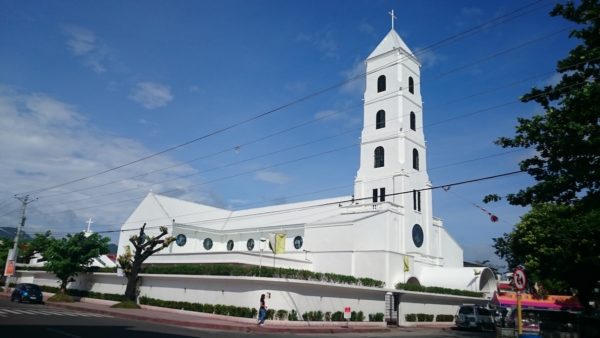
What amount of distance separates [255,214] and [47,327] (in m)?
38.8

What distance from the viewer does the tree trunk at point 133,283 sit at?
32.8 m

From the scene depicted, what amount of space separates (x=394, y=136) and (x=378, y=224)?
9122mm

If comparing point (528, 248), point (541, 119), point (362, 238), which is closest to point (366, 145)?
point (362, 238)

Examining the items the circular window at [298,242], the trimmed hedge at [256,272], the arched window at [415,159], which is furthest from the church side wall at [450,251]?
the trimmed hedge at [256,272]

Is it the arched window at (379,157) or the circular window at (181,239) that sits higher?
the arched window at (379,157)

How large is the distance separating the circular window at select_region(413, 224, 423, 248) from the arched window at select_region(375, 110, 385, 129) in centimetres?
1045

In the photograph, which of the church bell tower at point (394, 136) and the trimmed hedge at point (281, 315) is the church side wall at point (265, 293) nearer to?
the trimmed hedge at point (281, 315)

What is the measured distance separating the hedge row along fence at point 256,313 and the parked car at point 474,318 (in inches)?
266

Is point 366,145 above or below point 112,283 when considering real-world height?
above

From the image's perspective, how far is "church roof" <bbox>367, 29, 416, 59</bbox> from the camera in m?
46.5

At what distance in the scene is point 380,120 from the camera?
150 ft

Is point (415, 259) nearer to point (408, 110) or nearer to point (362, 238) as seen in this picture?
point (362, 238)

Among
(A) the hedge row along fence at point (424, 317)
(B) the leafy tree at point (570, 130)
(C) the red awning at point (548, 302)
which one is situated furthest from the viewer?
(C) the red awning at point (548, 302)

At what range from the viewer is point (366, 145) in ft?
150
